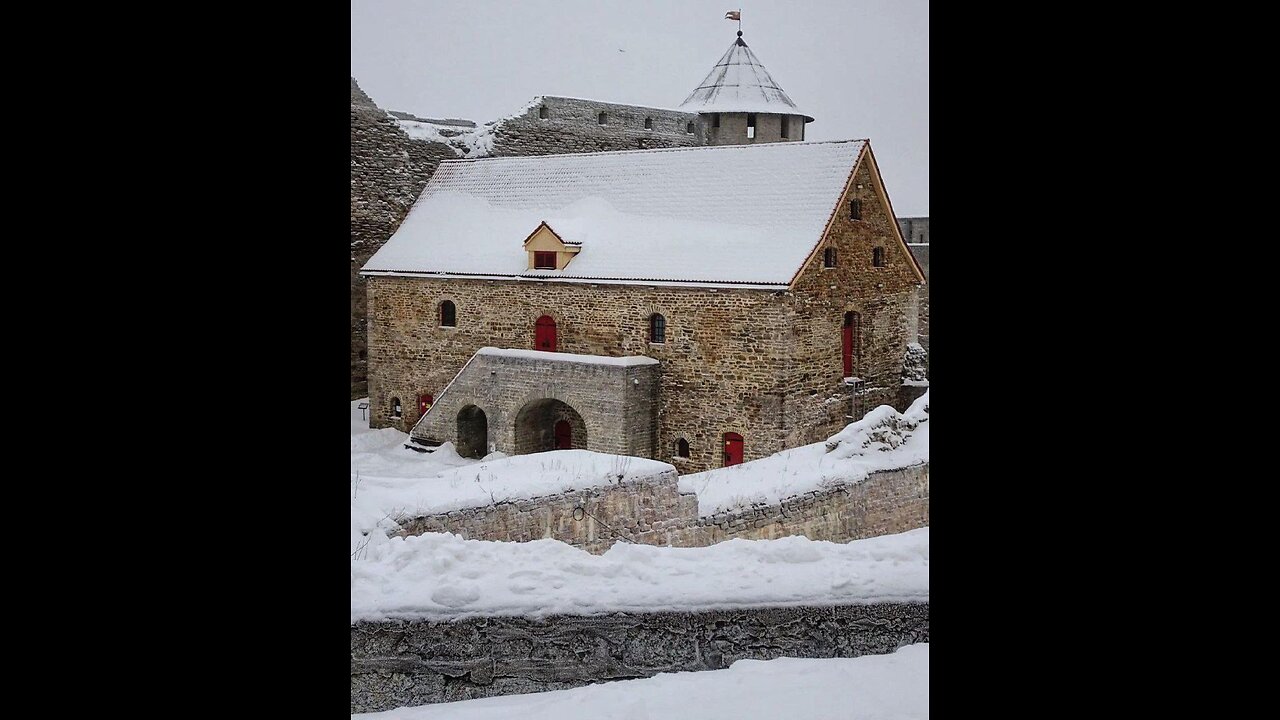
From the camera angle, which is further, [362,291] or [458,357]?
[362,291]

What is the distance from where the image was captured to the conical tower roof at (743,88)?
67.5 ft

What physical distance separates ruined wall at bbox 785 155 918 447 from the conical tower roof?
244 inches

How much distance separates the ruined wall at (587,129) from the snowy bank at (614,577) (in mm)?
14585

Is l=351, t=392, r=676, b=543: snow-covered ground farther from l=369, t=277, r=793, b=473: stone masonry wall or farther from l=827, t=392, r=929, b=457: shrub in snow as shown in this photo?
l=369, t=277, r=793, b=473: stone masonry wall

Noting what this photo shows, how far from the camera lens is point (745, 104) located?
20.7m

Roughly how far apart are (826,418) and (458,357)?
16.5 ft

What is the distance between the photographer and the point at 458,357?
15.6m

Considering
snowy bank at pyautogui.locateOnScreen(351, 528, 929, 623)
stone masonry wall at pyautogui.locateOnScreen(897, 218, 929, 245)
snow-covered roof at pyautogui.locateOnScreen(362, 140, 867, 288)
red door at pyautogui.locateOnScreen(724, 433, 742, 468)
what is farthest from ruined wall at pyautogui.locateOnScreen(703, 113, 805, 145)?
snowy bank at pyautogui.locateOnScreen(351, 528, 929, 623)

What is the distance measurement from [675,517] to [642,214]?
736 centimetres

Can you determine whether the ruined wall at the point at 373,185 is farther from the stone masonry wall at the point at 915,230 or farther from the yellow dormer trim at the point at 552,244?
the stone masonry wall at the point at 915,230

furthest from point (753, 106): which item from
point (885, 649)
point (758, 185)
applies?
point (885, 649)

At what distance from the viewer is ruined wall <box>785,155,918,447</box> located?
1340 centimetres
